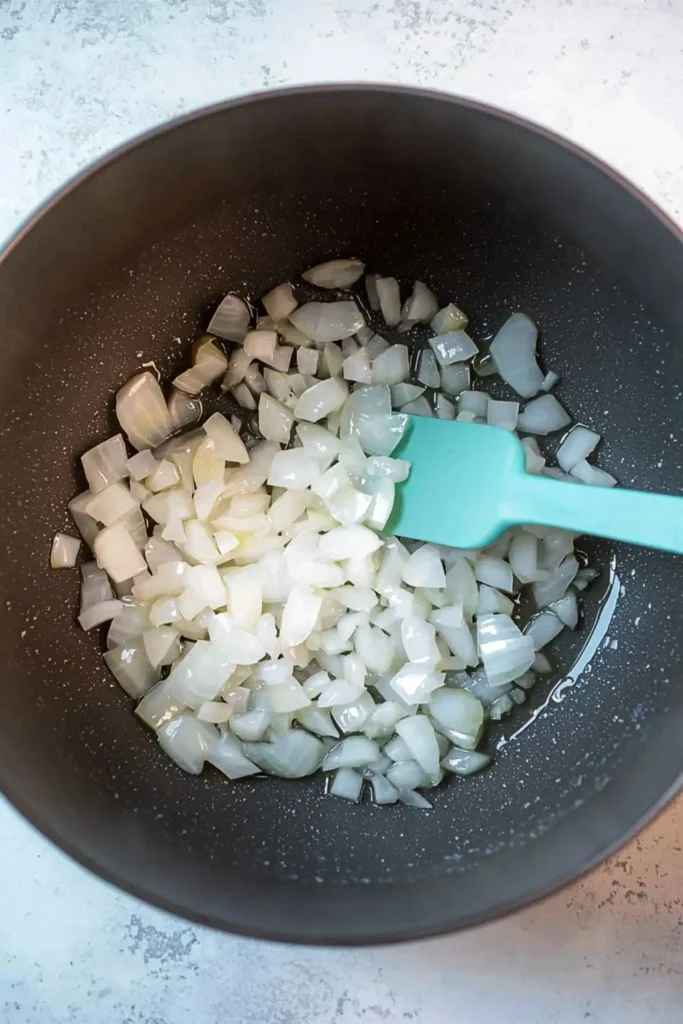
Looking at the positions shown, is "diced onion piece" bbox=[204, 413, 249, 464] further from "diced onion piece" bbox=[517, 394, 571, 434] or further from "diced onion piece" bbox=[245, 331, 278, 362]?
"diced onion piece" bbox=[517, 394, 571, 434]

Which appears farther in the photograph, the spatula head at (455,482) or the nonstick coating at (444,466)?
the spatula head at (455,482)

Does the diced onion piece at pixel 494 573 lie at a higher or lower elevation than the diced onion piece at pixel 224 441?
lower

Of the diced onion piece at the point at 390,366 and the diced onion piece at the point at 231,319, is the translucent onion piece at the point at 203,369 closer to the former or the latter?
the diced onion piece at the point at 231,319

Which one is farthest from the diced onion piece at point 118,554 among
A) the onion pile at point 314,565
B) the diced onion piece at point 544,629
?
the diced onion piece at point 544,629

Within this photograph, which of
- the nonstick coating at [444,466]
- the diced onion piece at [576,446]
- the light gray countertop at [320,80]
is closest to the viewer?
the nonstick coating at [444,466]

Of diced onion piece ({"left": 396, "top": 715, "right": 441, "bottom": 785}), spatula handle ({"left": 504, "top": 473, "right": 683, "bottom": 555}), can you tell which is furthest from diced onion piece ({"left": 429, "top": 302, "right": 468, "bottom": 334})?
diced onion piece ({"left": 396, "top": 715, "right": 441, "bottom": 785})

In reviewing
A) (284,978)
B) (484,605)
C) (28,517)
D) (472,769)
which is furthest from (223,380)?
(284,978)

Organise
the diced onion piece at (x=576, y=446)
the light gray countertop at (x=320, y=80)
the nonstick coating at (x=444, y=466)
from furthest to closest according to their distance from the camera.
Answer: the diced onion piece at (x=576, y=446)
the light gray countertop at (x=320, y=80)
the nonstick coating at (x=444, y=466)

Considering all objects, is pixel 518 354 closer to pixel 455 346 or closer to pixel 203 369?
pixel 455 346
